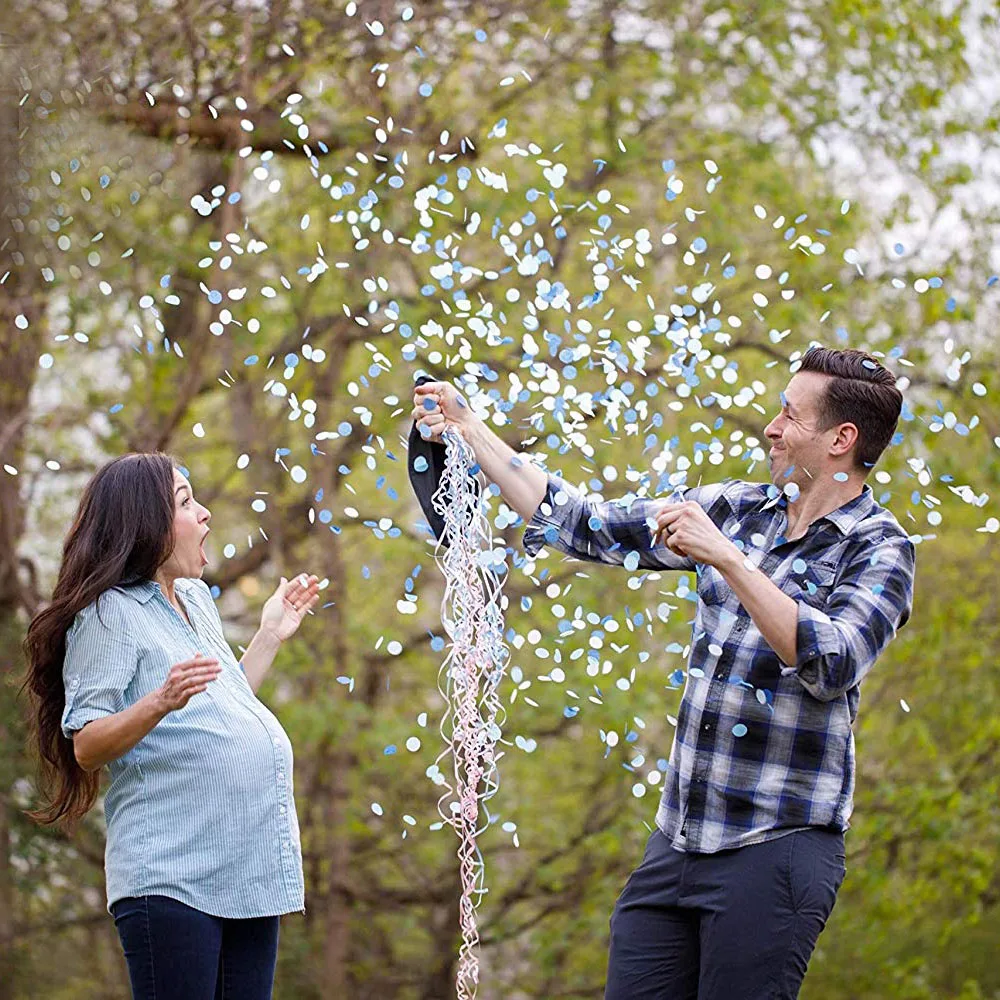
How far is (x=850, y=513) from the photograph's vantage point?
2.13 metres

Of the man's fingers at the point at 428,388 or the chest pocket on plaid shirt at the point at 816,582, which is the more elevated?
the man's fingers at the point at 428,388

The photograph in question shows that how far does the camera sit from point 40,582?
4914mm

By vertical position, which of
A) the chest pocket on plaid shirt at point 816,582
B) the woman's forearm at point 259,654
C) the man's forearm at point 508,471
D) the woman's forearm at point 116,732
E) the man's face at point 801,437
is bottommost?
the woman's forearm at point 259,654

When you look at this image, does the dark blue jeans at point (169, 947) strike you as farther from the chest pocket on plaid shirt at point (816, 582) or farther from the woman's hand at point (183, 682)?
the chest pocket on plaid shirt at point (816, 582)

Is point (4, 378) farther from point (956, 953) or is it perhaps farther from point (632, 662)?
point (956, 953)

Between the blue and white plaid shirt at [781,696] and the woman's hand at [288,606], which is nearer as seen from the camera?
the blue and white plaid shirt at [781,696]

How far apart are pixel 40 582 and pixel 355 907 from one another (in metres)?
1.56

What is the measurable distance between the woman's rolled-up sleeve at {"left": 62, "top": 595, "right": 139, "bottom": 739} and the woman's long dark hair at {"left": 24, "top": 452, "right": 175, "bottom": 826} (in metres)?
0.04

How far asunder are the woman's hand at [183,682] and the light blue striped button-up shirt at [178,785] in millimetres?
152

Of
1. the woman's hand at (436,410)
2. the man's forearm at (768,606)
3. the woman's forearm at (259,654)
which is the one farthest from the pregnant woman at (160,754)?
the man's forearm at (768,606)

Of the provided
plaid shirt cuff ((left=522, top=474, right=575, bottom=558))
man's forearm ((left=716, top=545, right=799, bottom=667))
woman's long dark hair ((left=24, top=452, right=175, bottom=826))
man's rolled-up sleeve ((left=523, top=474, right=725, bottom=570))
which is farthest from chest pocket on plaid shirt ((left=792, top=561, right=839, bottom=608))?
woman's long dark hair ((left=24, top=452, right=175, bottom=826))

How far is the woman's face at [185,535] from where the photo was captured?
2.21 m

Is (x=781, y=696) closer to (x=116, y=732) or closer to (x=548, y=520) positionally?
(x=548, y=520)

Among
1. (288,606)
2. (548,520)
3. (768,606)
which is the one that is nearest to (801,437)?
(768,606)
